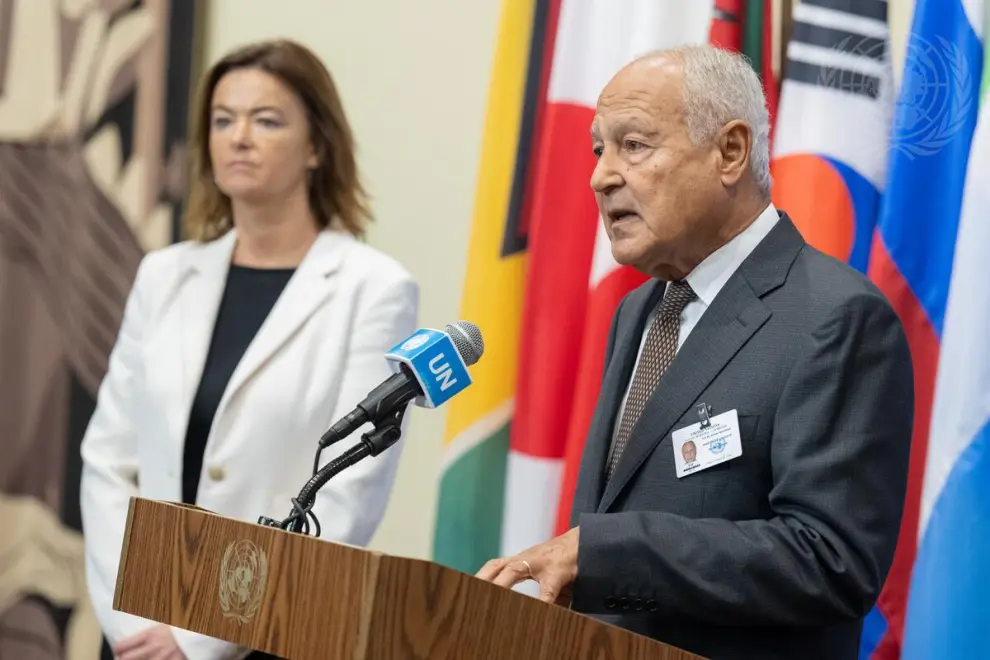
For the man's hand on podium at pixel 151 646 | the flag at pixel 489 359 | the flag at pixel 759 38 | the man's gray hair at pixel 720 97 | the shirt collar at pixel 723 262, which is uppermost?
the flag at pixel 759 38

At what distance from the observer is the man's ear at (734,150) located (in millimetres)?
1903

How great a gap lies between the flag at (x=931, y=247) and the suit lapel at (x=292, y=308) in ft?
3.73

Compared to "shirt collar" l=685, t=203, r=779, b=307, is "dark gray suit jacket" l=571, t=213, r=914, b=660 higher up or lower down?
lower down

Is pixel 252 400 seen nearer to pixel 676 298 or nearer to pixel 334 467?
pixel 676 298

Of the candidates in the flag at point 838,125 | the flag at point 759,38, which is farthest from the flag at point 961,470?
the flag at point 759,38

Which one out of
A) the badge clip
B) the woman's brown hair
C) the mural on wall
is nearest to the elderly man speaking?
the badge clip

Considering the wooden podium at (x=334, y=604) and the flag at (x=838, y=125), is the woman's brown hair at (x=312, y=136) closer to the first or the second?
the flag at (x=838, y=125)

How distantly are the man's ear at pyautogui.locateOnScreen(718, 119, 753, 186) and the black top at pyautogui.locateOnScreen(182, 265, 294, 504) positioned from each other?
116 centimetres

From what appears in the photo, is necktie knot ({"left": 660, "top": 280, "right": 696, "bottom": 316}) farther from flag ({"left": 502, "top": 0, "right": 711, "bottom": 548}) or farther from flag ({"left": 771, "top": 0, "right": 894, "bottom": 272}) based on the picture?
flag ({"left": 502, "top": 0, "right": 711, "bottom": 548})

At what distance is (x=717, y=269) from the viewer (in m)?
1.91

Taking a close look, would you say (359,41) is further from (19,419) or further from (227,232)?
(19,419)

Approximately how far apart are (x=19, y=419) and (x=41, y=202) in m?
0.69

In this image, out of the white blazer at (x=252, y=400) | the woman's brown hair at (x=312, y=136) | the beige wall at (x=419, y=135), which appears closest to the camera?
the white blazer at (x=252, y=400)

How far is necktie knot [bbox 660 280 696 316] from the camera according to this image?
1.95 meters
